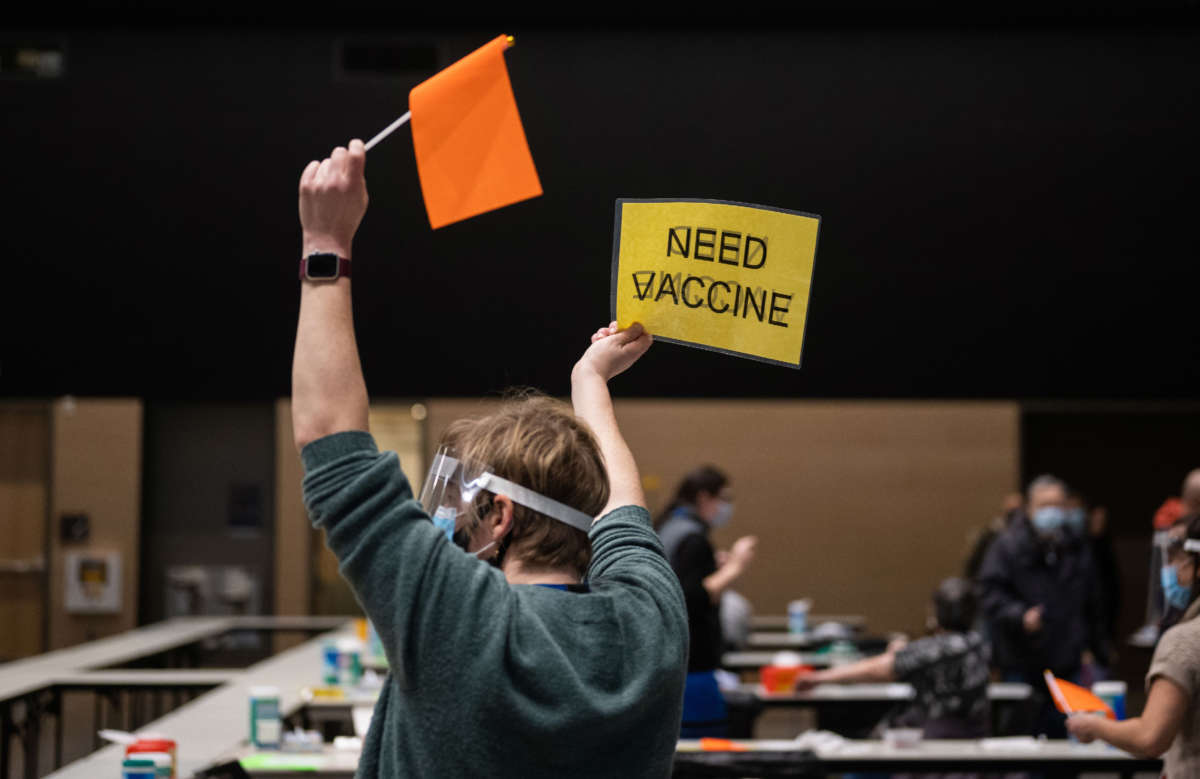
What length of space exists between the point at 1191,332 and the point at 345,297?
4025mm

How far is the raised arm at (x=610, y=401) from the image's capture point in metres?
1.42

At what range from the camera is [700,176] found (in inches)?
169

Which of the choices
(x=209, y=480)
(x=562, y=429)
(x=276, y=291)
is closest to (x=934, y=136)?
(x=276, y=291)

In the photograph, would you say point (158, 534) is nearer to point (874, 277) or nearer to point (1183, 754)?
point (874, 277)

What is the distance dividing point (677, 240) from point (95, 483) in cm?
855

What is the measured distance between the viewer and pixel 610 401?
1.46m

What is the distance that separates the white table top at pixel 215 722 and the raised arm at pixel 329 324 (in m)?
2.21

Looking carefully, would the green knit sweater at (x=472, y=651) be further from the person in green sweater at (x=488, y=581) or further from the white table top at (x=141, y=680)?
the white table top at (x=141, y=680)

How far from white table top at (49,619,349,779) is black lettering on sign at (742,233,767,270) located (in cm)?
217

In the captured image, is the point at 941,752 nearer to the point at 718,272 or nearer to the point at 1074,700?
the point at 1074,700

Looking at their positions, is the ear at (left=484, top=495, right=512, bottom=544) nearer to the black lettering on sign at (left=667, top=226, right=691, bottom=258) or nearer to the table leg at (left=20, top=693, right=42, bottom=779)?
the black lettering on sign at (left=667, top=226, right=691, bottom=258)

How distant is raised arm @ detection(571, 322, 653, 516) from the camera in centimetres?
142

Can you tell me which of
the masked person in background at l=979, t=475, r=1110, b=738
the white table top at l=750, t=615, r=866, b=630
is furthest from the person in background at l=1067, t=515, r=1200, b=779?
the white table top at l=750, t=615, r=866, b=630

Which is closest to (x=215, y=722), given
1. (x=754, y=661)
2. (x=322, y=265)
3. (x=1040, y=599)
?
(x=754, y=661)
